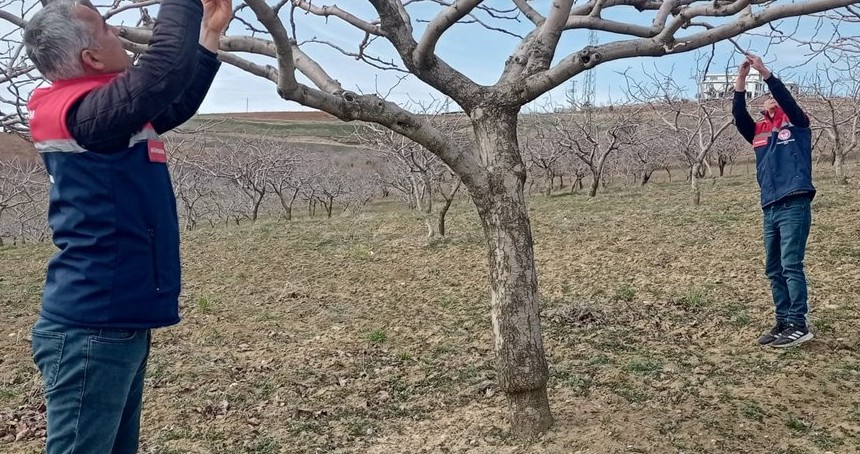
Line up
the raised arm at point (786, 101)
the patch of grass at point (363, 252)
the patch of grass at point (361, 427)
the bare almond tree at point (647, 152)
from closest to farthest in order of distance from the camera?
the patch of grass at point (361, 427) < the raised arm at point (786, 101) < the patch of grass at point (363, 252) < the bare almond tree at point (647, 152)

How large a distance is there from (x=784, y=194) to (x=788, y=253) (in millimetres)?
336

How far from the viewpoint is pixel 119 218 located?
1.43 metres

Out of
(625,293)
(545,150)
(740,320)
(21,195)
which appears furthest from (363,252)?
(21,195)

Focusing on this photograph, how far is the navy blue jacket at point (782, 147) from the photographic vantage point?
3.47 meters

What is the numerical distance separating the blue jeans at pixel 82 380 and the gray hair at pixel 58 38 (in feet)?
1.96

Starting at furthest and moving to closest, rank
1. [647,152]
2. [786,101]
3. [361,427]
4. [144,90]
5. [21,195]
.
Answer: [21,195] → [647,152] → [786,101] → [361,427] → [144,90]

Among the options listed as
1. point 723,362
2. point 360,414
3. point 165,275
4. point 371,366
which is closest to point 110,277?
point 165,275

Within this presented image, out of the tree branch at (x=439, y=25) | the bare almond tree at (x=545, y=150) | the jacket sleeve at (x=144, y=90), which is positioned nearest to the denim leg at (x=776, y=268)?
the tree branch at (x=439, y=25)

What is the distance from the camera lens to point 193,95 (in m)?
1.57

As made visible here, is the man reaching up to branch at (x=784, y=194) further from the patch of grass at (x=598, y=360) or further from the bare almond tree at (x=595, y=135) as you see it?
the bare almond tree at (x=595, y=135)

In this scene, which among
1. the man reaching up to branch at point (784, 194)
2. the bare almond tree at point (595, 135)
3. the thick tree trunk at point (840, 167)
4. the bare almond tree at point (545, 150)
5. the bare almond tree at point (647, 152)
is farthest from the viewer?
the bare almond tree at point (647, 152)

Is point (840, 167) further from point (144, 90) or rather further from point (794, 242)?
point (144, 90)

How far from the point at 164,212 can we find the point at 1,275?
32.4 feet

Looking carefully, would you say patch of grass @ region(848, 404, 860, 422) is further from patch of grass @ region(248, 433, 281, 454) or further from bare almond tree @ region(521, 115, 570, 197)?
bare almond tree @ region(521, 115, 570, 197)
